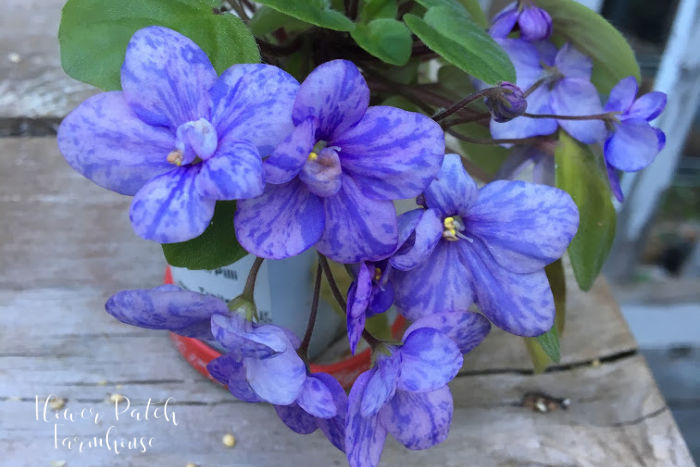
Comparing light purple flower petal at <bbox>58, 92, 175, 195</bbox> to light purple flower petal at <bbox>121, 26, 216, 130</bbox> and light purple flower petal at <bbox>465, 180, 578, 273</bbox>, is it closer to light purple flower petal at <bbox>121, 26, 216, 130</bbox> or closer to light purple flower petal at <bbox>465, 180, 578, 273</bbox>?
light purple flower petal at <bbox>121, 26, 216, 130</bbox>

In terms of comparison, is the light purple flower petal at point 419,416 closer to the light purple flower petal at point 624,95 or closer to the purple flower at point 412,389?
the purple flower at point 412,389

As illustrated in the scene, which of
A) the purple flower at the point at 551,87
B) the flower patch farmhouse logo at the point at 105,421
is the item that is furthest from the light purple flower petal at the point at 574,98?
the flower patch farmhouse logo at the point at 105,421

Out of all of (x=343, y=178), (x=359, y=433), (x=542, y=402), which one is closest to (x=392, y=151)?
(x=343, y=178)

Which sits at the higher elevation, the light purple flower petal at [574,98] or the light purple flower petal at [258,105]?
the light purple flower petal at [258,105]

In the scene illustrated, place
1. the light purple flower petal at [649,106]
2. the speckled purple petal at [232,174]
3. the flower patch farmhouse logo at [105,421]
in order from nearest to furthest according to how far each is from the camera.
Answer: the speckled purple petal at [232,174] → the light purple flower petal at [649,106] → the flower patch farmhouse logo at [105,421]

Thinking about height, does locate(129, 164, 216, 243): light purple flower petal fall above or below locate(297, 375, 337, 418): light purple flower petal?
above

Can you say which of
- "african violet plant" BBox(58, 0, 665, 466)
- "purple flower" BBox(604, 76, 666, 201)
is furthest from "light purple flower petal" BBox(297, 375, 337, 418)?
"purple flower" BBox(604, 76, 666, 201)

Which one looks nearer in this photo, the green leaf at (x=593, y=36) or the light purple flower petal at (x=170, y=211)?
the light purple flower petal at (x=170, y=211)
